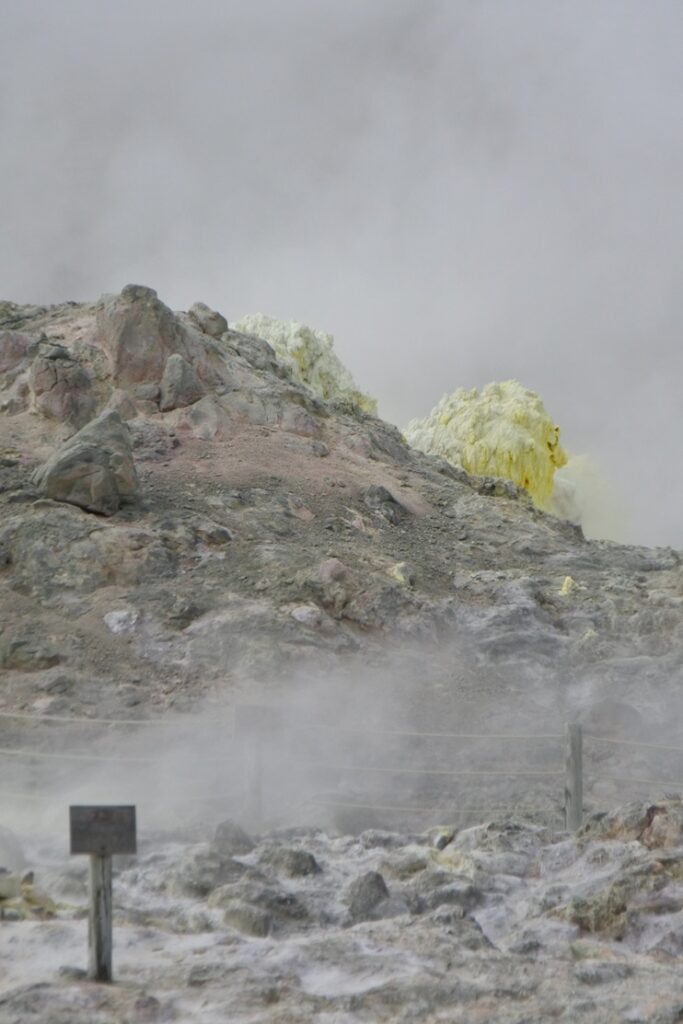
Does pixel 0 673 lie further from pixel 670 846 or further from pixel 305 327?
pixel 305 327

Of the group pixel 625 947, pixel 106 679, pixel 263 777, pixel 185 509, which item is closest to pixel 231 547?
pixel 185 509

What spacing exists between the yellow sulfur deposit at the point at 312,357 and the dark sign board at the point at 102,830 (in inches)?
1480

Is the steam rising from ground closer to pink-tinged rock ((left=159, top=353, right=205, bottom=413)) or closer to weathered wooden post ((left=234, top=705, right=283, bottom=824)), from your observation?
weathered wooden post ((left=234, top=705, right=283, bottom=824))

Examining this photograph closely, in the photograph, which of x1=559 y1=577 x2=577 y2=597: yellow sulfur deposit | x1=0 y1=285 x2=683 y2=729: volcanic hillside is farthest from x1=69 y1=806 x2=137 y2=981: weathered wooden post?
x1=559 y1=577 x2=577 y2=597: yellow sulfur deposit

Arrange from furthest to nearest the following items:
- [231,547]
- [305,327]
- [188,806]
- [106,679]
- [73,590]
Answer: [305,327]
[231,547]
[73,590]
[106,679]
[188,806]

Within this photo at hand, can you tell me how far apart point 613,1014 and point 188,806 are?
474 centimetres

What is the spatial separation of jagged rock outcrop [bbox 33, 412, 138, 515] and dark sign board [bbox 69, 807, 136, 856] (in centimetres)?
1039

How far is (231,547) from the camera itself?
15117 millimetres

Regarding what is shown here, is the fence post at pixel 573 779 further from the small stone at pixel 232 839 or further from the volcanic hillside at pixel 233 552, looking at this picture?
the volcanic hillside at pixel 233 552

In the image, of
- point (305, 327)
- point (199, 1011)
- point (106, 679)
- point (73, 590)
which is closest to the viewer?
point (199, 1011)

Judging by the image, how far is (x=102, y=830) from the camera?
4996 mm

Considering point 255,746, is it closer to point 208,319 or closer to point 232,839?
point 232,839

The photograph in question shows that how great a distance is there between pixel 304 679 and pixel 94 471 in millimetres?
4769

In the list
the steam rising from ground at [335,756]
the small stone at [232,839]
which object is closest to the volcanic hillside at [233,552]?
the steam rising from ground at [335,756]
